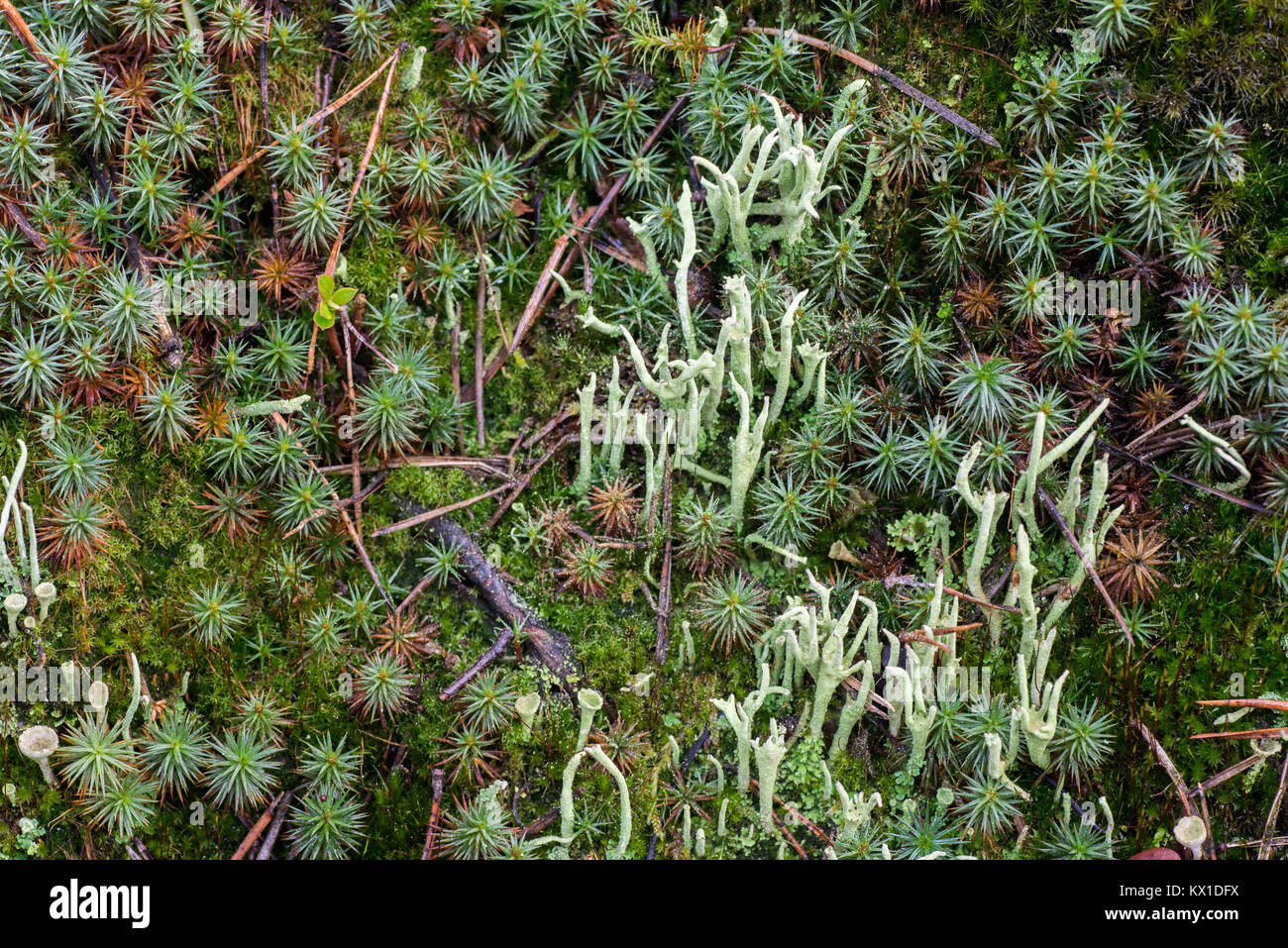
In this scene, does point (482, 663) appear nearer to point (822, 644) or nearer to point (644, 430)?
point (644, 430)

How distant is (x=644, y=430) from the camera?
13.6 feet

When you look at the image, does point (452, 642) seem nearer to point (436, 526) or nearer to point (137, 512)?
point (436, 526)

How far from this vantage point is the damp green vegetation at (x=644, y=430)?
4004 millimetres

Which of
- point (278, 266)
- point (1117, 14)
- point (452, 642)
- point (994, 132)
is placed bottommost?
point (452, 642)

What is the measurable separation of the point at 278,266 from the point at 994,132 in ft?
9.10

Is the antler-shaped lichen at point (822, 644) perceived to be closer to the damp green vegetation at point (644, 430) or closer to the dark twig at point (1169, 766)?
the damp green vegetation at point (644, 430)

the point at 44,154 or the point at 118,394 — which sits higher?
the point at 44,154

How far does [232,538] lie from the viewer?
4.27 metres

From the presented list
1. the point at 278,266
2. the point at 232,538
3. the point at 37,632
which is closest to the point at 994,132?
the point at 278,266

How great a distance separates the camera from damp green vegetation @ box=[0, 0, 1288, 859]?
13.1 feet

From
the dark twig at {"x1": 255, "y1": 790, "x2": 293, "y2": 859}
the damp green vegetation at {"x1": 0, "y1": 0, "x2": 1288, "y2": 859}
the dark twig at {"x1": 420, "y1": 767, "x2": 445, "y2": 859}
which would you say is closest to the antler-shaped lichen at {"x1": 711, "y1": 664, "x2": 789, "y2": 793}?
the damp green vegetation at {"x1": 0, "y1": 0, "x2": 1288, "y2": 859}

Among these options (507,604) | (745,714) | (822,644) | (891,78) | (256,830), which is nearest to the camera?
(745,714)

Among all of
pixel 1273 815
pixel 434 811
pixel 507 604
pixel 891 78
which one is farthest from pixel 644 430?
pixel 1273 815

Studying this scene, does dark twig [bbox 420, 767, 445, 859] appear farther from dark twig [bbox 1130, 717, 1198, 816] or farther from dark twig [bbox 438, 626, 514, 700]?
dark twig [bbox 1130, 717, 1198, 816]
